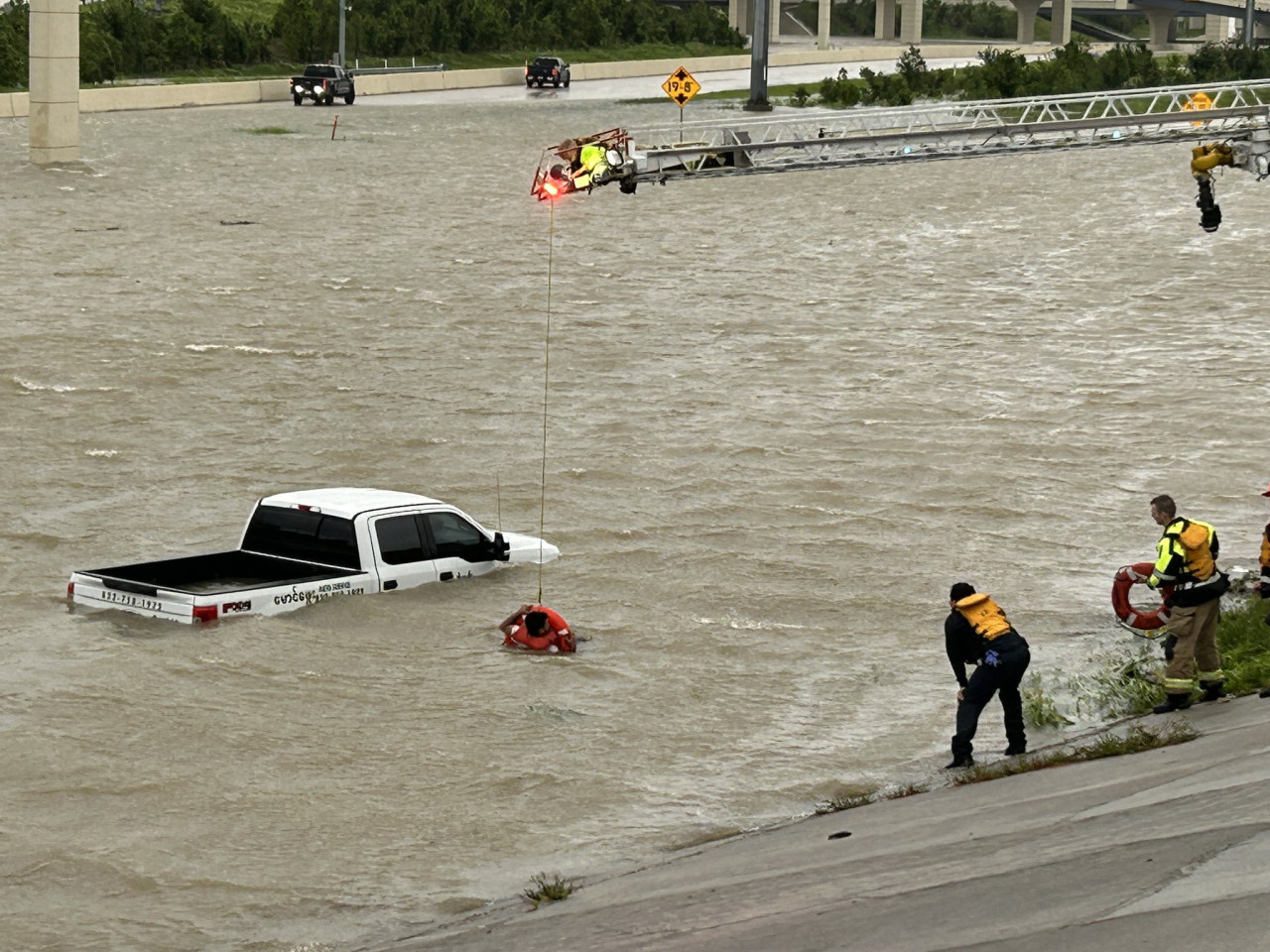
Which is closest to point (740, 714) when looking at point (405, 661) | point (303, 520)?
point (405, 661)

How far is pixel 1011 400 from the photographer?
31.6m

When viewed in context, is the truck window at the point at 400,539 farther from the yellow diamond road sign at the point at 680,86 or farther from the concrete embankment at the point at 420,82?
the concrete embankment at the point at 420,82

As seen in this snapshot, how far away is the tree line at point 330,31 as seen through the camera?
81375mm

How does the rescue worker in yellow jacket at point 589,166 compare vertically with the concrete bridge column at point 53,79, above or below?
below

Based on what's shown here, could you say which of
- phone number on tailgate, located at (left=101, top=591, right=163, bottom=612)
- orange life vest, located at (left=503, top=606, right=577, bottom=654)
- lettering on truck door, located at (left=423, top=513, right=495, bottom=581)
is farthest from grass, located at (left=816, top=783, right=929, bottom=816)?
phone number on tailgate, located at (left=101, top=591, right=163, bottom=612)

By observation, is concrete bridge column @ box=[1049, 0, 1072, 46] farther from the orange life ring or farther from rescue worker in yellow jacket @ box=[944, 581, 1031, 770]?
rescue worker in yellow jacket @ box=[944, 581, 1031, 770]

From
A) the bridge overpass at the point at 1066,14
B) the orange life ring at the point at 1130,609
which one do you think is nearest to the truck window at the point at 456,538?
the orange life ring at the point at 1130,609

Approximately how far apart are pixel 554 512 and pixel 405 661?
6.53m

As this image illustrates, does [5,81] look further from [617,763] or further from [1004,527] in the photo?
[617,763]

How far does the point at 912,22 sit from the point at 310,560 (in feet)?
420

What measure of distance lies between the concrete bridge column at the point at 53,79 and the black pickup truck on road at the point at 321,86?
21819 mm

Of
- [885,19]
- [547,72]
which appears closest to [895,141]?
[547,72]

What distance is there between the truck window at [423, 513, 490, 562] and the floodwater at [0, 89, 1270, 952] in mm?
359

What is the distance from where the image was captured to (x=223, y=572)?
1919cm
